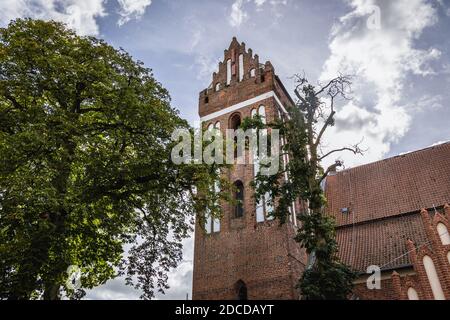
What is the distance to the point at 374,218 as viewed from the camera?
49.4 ft

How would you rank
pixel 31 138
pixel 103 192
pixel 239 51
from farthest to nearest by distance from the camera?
pixel 239 51 → pixel 103 192 → pixel 31 138

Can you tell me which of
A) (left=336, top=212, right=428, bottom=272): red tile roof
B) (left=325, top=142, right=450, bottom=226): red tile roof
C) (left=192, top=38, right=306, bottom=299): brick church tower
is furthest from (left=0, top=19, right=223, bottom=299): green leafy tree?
(left=325, top=142, right=450, bottom=226): red tile roof

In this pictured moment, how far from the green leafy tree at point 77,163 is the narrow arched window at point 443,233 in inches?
266

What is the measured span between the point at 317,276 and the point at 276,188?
287 centimetres

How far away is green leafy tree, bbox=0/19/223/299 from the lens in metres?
8.53

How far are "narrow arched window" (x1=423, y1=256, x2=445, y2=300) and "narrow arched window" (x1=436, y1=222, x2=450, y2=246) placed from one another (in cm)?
64

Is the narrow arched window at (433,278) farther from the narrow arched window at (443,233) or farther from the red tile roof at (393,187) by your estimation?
the red tile roof at (393,187)

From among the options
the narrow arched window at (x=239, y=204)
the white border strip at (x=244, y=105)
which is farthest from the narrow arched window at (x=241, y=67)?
the narrow arched window at (x=239, y=204)

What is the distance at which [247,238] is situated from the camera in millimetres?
14562

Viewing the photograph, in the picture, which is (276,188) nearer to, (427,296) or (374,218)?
(427,296)

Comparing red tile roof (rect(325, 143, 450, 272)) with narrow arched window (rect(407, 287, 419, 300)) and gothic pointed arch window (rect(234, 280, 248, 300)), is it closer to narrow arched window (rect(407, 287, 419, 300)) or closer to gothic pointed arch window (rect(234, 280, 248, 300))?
narrow arched window (rect(407, 287, 419, 300))

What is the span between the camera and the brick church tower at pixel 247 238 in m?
13.4

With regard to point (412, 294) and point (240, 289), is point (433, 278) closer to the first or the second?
point (412, 294)
